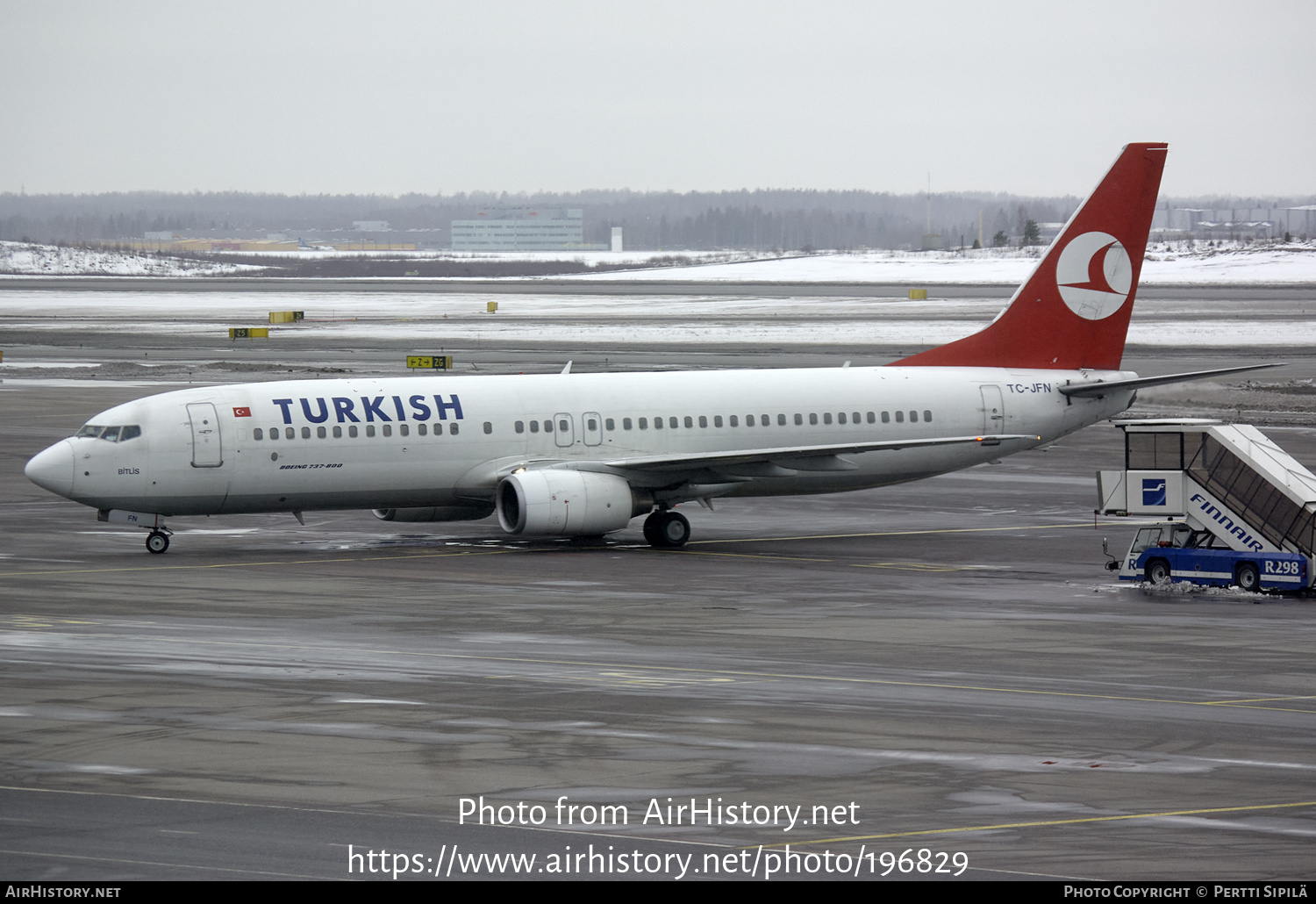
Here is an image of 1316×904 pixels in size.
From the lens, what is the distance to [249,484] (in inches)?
1447

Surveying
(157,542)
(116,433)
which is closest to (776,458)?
(157,542)

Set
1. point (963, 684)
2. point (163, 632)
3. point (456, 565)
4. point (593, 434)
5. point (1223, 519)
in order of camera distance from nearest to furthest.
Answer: point (963, 684) < point (163, 632) < point (1223, 519) < point (456, 565) < point (593, 434)

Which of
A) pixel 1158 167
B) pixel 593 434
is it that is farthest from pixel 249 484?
pixel 1158 167

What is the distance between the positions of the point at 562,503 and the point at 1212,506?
13.5 m

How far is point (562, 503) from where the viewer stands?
122ft

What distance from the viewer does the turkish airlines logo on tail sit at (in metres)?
44.1

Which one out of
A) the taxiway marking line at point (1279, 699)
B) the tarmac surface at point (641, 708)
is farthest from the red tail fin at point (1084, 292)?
the taxiway marking line at point (1279, 699)

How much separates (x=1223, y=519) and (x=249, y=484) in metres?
20.1

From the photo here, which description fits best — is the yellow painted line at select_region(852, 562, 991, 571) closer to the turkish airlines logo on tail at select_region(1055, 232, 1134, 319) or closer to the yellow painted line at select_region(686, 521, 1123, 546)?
the yellow painted line at select_region(686, 521, 1123, 546)

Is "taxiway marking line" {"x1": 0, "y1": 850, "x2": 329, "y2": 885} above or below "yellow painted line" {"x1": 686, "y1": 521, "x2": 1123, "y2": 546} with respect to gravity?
above

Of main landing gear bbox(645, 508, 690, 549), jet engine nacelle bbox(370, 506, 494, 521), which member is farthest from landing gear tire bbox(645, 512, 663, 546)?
jet engine nacelle bbox(370, 506, 494, 521)

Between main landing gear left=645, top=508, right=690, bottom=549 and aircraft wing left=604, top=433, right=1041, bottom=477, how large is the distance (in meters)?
1.35
